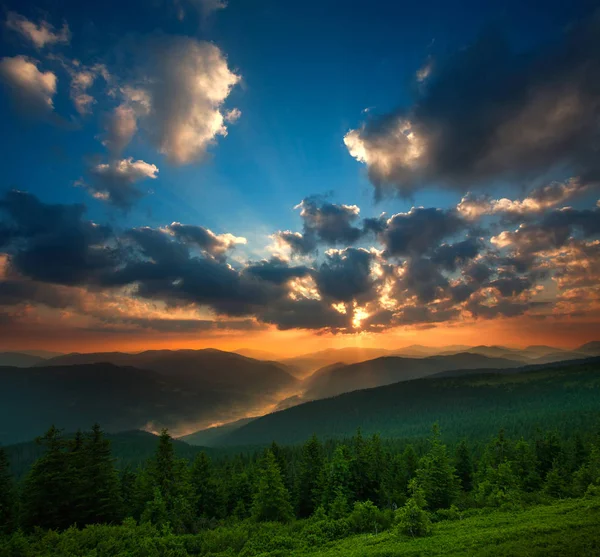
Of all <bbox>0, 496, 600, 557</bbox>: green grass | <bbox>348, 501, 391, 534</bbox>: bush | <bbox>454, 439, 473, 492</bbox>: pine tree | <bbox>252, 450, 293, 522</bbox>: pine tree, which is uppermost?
<bbox>0, 496, 600, 557</bbox>: green grass

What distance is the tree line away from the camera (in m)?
37.0

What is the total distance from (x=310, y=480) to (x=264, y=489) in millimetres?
13778

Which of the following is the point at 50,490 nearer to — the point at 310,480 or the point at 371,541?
the point at 310,480

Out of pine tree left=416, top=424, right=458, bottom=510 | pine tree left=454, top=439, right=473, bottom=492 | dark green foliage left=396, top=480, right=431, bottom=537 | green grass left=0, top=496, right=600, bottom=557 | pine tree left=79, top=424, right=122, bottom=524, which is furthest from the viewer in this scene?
pine tree left=454, top=439, right=473, bottom=492

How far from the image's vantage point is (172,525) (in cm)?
3834

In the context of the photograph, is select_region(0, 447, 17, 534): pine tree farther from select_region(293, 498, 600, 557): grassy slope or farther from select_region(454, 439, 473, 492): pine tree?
select_region(454, 439, 473, 492): pine tree

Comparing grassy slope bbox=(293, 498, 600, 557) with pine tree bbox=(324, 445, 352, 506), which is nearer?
grassy slope bbox=(293, 498, 600, 557)

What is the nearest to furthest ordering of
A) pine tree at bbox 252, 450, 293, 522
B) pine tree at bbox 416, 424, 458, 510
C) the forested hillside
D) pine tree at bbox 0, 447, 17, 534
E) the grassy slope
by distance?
the grassy slope, the forested hillside, pine tree at bbox 0, 447, 17, 534, pine tree at bbox 416, 424, 458, 510, pine tree at bbox 252, 450, 293, 522

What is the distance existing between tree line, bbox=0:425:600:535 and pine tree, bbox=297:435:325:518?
6.0 inches

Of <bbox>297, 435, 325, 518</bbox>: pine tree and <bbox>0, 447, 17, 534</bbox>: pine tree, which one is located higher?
<bbox>0, 447, 17, 534</bbox>: pine tree

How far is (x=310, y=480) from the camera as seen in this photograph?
185 ft

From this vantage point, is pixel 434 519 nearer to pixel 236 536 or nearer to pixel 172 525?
pixel 236 536

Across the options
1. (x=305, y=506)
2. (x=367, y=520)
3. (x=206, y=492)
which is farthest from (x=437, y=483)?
(x=206, y=492)

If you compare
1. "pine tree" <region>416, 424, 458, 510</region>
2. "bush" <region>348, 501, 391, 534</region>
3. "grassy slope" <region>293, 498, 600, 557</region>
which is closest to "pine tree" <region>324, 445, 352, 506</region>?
"pine tree" <region>416, 424, 458, 510</region>
